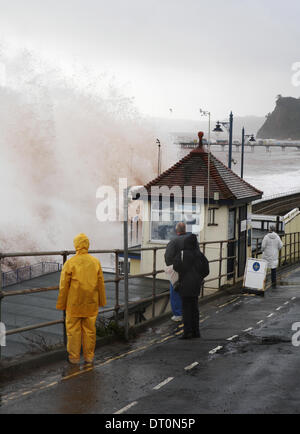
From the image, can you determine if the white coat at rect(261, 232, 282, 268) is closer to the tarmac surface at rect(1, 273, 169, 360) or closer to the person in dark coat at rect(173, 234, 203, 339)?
the tarmac surface at rect(1, 273, 169, 360)

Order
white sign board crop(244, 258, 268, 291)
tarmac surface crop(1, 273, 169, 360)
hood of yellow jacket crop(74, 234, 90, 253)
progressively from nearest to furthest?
hood of yellow jacket crop(74, 234, 90, 253), tarmac surface crop(1, 273, 169, 360), white sign board crop(244, 258, 268, 291)

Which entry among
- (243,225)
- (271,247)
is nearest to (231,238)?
(243,225)

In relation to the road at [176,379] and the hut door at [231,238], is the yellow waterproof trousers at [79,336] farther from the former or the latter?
the hut door at [231,238]

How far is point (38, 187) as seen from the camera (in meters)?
99.8

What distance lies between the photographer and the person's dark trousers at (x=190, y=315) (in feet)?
28.7

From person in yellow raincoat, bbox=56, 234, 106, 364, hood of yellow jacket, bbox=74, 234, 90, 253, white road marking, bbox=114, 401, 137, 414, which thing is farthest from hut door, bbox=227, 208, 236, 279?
white road marking, bbox=114, 401, 137, 414

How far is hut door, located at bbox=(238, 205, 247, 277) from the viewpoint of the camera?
15.7 meters

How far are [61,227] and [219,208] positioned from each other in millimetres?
83320

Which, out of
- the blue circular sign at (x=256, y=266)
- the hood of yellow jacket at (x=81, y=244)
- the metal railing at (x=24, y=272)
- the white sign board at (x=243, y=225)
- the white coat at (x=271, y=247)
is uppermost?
the hood of yellow jacket at (x=81, y=244)

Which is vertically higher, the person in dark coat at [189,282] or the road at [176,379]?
the person in dark coat at [189,282]

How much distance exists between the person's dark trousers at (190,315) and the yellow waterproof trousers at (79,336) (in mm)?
2020

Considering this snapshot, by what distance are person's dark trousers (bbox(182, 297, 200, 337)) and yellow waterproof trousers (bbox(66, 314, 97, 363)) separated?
2020 millimetres

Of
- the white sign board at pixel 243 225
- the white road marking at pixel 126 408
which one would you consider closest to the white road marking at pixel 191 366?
the white road marking at pixel 126 408

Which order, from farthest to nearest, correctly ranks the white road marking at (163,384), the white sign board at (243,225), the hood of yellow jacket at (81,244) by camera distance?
the white sign board at (243,225), the hood of yellow jacket at (81,244), the white road marking at (163,384)
